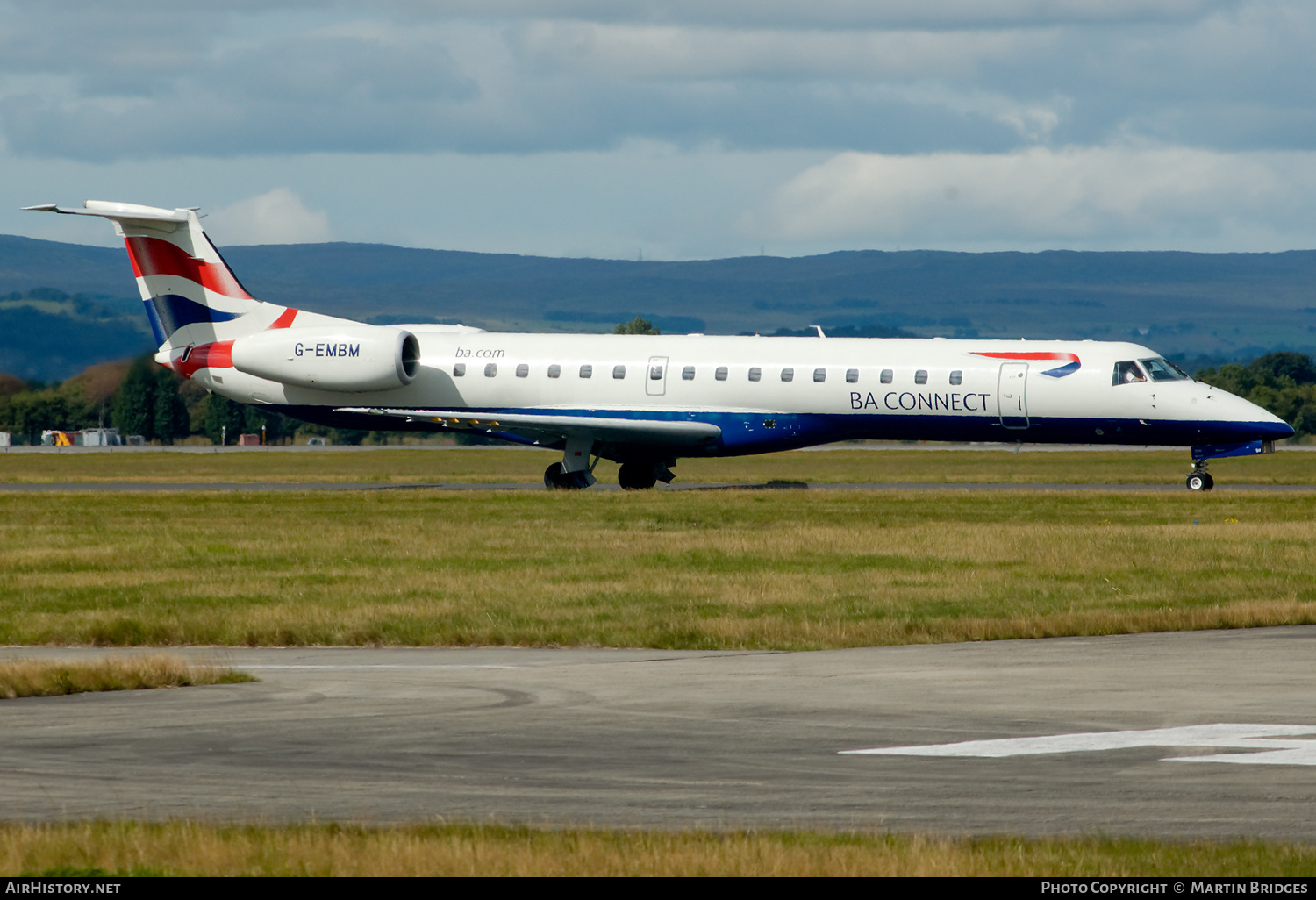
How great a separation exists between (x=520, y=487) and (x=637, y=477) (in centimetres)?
355

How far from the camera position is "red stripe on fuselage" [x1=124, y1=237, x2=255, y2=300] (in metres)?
45.8

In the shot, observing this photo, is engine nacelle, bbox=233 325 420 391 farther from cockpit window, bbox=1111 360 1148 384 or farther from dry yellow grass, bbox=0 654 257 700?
dry yellow grass, bbox=0 654 257 700

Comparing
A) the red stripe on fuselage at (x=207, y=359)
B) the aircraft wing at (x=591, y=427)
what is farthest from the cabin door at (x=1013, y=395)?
the red stripe on fuselage at (x=207, y=359)

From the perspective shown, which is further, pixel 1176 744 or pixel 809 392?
pixel 809 392

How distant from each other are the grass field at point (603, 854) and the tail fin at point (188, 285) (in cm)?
3843

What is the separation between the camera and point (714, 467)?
5791 cm

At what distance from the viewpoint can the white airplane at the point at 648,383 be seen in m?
→ 40.4

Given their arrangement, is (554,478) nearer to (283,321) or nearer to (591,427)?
(591,427)

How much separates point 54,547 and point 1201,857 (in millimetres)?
24058

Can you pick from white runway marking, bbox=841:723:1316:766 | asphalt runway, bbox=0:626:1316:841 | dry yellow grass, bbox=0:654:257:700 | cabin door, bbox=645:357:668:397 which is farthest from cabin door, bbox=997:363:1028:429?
white runway marking, bbox=841:723:1316:766

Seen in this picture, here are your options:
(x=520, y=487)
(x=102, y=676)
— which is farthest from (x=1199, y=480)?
(x=102, y=676)

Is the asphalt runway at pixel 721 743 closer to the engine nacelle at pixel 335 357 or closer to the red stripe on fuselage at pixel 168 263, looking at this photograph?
the engine nacelle at pixel 335 357

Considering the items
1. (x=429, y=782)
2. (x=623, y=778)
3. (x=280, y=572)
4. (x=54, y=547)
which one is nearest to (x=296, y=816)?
(x=429, y=782)

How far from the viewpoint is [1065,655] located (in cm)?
1648
